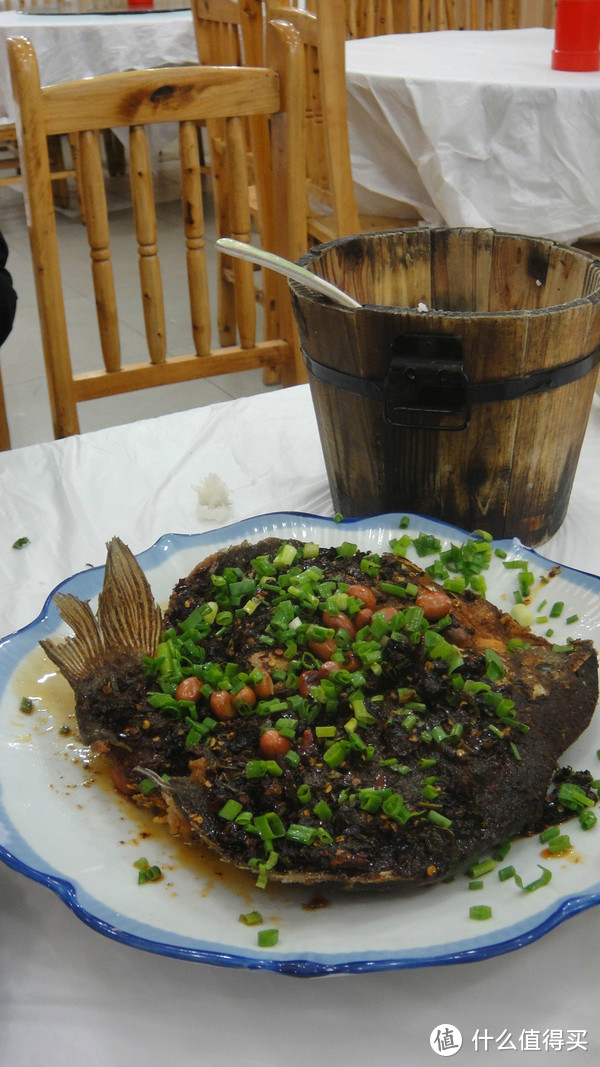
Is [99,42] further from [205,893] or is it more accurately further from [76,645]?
[205,893]

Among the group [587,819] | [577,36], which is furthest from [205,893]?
[577,36]

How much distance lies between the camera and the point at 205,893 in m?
0.58

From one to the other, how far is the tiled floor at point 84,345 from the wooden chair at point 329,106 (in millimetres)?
993

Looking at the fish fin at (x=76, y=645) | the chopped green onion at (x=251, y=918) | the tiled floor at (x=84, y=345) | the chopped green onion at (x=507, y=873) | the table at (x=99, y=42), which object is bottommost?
the tiled floor at (x=84, y=345)

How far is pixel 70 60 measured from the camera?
4.09 meters

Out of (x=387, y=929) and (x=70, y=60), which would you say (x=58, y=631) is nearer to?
(x=387, y=929)

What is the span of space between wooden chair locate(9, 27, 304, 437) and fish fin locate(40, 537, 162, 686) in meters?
0.79

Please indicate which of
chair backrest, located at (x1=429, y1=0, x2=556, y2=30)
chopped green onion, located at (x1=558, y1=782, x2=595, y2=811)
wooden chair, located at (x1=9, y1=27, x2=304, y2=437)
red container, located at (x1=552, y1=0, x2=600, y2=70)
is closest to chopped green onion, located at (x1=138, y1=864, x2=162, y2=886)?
chopped green onion, located at (x1=558, y1=782, x2=595, y2=811)

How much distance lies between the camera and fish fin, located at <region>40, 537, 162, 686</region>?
2.32 ft

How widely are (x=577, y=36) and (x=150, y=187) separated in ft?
5.03

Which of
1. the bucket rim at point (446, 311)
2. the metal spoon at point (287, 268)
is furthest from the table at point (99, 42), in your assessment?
the metal spoon at point (287, 268)

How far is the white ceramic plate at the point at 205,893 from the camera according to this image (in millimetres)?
517

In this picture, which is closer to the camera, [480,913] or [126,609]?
[480,913]

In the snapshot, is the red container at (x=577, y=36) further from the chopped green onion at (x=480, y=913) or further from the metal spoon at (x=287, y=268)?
the chopped green onion at (x=480, y=913)
